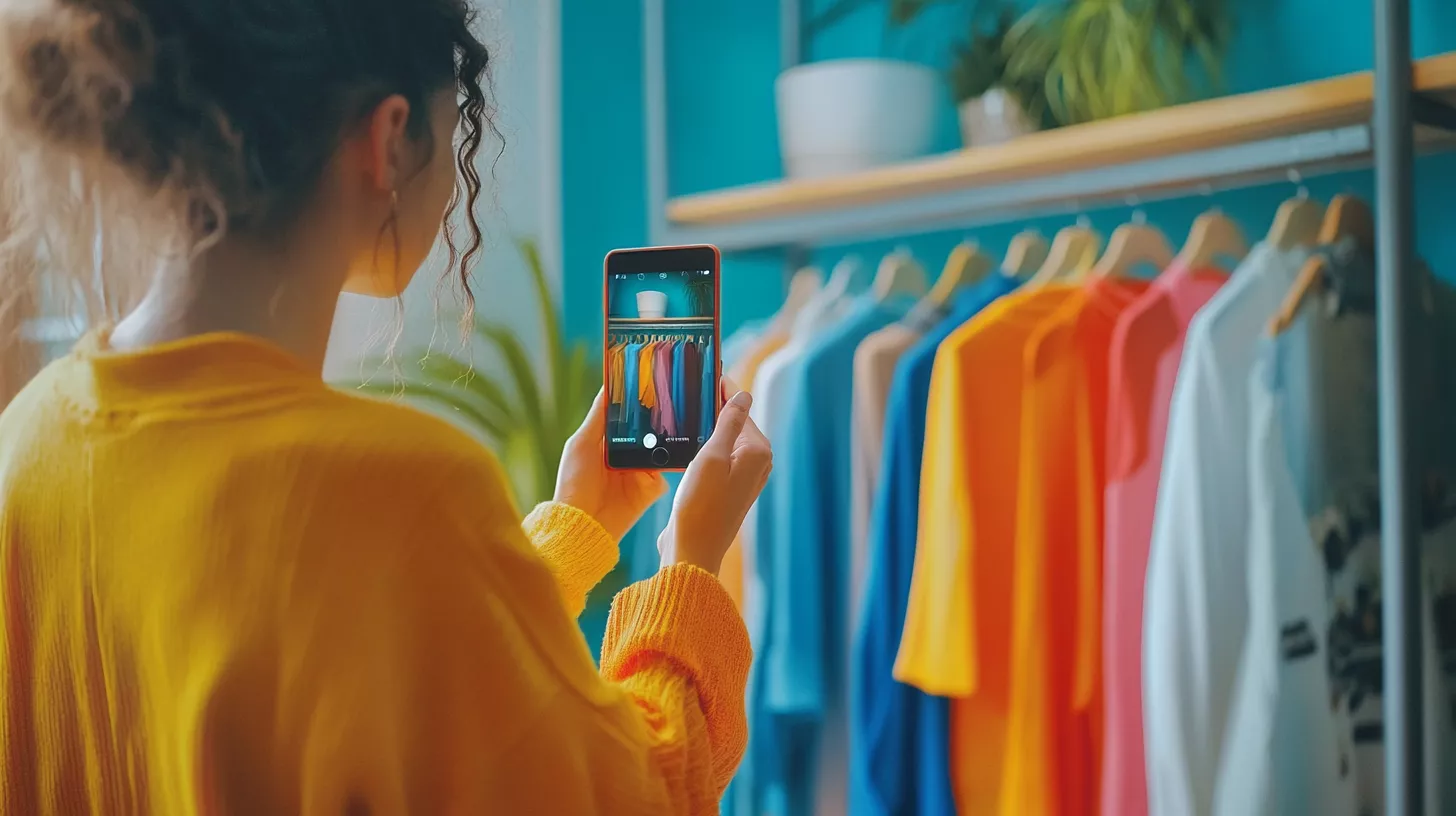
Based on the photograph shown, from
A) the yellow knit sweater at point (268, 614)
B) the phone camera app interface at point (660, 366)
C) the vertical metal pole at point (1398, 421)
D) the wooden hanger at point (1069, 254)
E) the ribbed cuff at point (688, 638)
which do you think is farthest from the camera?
the wooden hanger at point (1069, 254)

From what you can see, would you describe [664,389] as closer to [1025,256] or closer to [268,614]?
[268,614]

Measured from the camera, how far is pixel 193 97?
1.46ft

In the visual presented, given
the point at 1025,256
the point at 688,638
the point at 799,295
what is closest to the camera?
the point at 688,638

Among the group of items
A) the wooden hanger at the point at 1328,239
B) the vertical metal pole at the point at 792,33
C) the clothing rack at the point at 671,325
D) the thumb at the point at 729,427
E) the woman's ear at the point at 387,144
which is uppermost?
the vertical metal pole at the point at 792,33

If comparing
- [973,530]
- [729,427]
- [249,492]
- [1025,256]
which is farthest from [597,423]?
[1025,256]

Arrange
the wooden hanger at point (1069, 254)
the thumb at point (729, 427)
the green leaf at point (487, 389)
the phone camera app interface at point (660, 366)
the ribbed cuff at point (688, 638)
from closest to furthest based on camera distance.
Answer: the ribbed cuff at point (688, 638) < the thumb at point (729, 427) < the phone camera app interface at point (660, 366) < the wooden hanger at point (1069, 254) < the green leaf at point (487, 389)

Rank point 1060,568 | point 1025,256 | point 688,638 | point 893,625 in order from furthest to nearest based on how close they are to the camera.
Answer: point 1025,256 → point 893,625 → point 1060,568 → point 688,638

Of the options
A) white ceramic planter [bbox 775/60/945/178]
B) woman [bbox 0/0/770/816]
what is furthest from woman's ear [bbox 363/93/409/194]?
white ceramic planter [bbox 775/60/945/178]

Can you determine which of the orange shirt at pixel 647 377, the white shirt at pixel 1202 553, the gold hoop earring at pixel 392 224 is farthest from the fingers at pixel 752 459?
the white shirt at pixel 1202 553

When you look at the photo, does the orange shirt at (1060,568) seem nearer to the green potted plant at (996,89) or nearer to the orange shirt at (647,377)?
the green potted plant at (996,89)

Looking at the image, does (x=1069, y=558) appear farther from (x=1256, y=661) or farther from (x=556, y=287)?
(x=556, y=287)

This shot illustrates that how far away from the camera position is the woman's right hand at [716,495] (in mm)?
618

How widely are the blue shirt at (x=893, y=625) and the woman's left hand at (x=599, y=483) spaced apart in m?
0.58

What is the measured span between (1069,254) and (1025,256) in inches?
3.2
